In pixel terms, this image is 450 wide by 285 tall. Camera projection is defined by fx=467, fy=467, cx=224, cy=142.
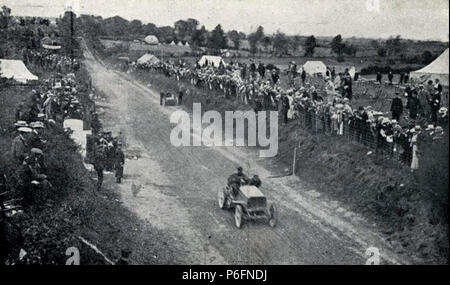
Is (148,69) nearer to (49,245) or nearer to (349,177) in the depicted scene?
(349,177)

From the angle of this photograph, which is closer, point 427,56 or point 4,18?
point 4,18

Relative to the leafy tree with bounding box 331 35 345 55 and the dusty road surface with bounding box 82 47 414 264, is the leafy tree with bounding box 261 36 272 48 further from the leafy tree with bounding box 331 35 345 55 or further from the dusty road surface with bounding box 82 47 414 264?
the dusty road surface with bounding box 82 47 414 264

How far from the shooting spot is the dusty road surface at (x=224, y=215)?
37.6 ft

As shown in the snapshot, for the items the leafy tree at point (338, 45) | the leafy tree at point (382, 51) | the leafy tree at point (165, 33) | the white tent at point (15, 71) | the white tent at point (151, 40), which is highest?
the leafy tree at point (165, 33)

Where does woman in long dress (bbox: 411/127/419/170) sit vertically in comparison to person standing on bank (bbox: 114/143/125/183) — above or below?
above

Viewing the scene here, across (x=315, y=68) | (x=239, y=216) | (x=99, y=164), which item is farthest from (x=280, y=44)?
(x=239, y=216)

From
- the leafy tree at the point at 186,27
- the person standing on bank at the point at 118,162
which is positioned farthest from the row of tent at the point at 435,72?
the leafy tree at the point at 186,27

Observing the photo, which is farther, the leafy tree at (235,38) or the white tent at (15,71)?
the leafy tree at (235,38)

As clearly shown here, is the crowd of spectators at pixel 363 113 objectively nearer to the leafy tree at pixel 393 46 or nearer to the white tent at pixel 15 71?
the white tent at pixel 15 71

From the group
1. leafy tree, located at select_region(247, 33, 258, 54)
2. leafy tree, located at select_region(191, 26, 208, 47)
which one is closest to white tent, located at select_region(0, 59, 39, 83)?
leafy tree, located at select_region(191, 26, 208, 47)

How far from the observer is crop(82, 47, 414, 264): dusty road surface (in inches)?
451

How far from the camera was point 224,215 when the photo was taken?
13844mm

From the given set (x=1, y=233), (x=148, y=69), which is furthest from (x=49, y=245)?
(x=148, y=69)

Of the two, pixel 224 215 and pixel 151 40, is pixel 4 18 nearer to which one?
pixel 224 215
